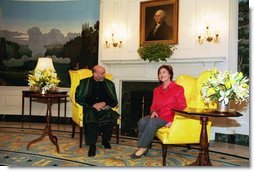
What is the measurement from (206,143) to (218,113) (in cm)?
49

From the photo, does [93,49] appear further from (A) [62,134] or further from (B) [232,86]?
(B) [232,86]

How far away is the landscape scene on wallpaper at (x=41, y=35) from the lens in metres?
6.24

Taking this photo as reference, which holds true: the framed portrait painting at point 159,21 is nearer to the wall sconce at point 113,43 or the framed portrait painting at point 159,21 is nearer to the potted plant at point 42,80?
the wall sconce at point 113,43

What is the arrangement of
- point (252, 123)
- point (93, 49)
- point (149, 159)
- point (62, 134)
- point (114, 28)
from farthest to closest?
point (93, 49) → point (114, 28) → point (62, 134) → point (149, 159) → point (252, 123)

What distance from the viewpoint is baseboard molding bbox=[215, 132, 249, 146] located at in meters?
3.89

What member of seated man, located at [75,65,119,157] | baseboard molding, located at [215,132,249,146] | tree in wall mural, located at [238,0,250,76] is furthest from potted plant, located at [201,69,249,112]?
seated man, located at [75,65,119,157]

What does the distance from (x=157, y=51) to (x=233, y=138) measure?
6.30 feet

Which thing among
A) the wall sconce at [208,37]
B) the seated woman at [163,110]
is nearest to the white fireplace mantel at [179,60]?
the wall sconce at [208,37]

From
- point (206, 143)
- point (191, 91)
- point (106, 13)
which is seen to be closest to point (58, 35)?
point (106, 13)

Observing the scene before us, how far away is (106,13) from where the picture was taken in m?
5.82

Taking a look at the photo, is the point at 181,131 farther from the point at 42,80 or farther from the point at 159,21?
the point at 159,21

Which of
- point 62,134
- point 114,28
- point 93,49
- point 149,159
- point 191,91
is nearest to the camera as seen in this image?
point 149,159

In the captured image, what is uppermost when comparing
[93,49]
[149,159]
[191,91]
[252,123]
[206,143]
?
[93,49]

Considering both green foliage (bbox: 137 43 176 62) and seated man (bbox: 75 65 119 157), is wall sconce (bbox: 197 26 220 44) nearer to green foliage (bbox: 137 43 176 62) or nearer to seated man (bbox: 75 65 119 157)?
green foliage (bbox: 137 43 176 62)
